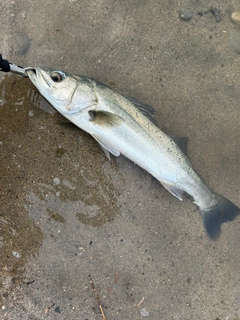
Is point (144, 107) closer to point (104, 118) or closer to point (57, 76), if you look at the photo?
point (104, 118)

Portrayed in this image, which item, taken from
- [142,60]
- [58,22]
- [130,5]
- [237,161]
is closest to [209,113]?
[237,161]

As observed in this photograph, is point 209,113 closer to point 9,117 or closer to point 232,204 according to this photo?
point 232,204

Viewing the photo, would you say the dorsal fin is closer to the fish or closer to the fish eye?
the fish

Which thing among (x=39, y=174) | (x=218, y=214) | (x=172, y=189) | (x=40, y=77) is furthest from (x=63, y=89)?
(x=218, y=214)

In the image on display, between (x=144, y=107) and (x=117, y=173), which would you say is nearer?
(x=144, y=107)

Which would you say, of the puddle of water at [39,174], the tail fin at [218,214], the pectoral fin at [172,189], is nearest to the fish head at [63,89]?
the puddle of water at [39,174]

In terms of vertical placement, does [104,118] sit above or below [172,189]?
above
